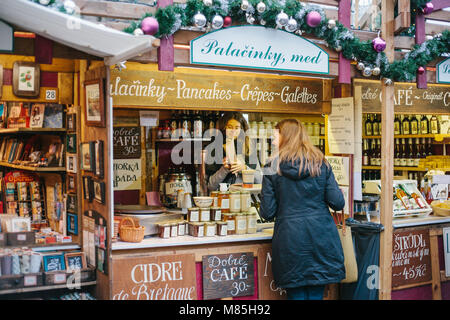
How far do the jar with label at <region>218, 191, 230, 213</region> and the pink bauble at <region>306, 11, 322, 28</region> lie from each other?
1.59m

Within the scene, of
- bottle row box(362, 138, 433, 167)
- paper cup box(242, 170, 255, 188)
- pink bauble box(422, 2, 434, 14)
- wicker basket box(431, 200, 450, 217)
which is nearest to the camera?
pink bauble box(422, 2, 434, 14)

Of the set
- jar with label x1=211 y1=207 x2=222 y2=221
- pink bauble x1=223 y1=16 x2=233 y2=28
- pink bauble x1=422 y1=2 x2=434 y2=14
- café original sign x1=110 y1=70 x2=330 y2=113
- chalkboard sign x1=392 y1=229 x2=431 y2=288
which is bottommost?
chalkboard sign x1=392 y1=229 x2=431 y2=288

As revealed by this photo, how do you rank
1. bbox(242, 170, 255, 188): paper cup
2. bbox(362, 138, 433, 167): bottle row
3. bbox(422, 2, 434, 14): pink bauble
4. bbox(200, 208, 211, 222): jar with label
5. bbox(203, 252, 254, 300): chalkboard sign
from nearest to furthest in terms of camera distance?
1. bbox(203, 252, 254, 300): chalkboard sign
2. bbox(200, 208, 211, 222): jar with label
3. bbox(422, 2, 434, 14): pink bauble
4. bbox(242, 170, 255, 188): paper cup
5. bbox(362, 138, 433, 167): bottle row

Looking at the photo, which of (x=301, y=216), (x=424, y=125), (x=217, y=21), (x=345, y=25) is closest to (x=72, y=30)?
(x=217, y=21)

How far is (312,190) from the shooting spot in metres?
3.87

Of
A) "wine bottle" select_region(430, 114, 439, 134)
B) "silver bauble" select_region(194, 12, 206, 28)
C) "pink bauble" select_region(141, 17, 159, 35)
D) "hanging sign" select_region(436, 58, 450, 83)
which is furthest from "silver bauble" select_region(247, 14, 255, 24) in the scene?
"wine bottle" select_region(430, 114, 439, 134)

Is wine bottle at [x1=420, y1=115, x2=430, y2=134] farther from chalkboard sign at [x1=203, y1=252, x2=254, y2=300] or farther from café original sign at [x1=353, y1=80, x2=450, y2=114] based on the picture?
chalkboard sign at [x1=203, y1=252, x2=254, y2=300]

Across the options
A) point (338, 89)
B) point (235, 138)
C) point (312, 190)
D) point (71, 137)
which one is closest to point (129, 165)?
point (235, 138)

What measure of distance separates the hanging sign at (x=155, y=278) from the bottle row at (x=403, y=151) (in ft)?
15.9

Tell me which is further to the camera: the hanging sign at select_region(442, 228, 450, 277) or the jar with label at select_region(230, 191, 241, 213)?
the hanging sign at select_region(442, 228, 450, 277)

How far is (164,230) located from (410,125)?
5047 mm

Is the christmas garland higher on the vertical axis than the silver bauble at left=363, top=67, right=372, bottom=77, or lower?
Answer: higher

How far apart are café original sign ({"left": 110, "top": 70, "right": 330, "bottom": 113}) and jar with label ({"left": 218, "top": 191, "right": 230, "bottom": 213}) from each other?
3.30 ft

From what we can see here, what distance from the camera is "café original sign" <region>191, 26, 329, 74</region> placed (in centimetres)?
395
